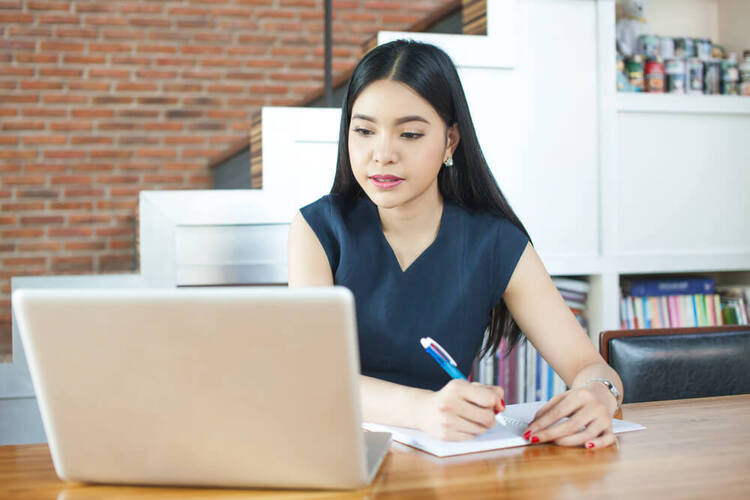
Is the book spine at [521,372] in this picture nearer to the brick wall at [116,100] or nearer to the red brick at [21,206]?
the brick wall at [116,100]

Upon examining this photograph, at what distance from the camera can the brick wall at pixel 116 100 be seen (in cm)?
354

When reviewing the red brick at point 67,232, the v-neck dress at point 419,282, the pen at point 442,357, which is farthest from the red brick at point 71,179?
the pen at point 442,357

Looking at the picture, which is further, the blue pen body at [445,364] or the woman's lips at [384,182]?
the woman's lips at [384,182]

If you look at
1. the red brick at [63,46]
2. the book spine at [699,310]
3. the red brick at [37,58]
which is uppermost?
the red brick at [63,46]

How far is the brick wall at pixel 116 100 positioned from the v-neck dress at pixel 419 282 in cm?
242

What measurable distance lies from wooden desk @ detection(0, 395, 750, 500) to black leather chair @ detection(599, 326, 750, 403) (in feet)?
0.98

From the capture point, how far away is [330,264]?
4.50 ft

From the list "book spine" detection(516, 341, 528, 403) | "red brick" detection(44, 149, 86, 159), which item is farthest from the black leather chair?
"red brick" detection(44, 149, 86, 159)

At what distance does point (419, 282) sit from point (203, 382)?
29.1 inches

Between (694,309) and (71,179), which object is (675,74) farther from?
(71,179)

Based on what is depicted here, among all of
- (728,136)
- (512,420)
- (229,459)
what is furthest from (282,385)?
(728,136)

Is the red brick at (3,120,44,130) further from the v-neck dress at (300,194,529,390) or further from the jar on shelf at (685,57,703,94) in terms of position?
the jar on shelf at (685,57,703,94)

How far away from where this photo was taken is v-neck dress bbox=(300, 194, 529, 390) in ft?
4.31

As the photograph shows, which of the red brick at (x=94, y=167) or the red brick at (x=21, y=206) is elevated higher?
the red brick at (x=94, y=167)
